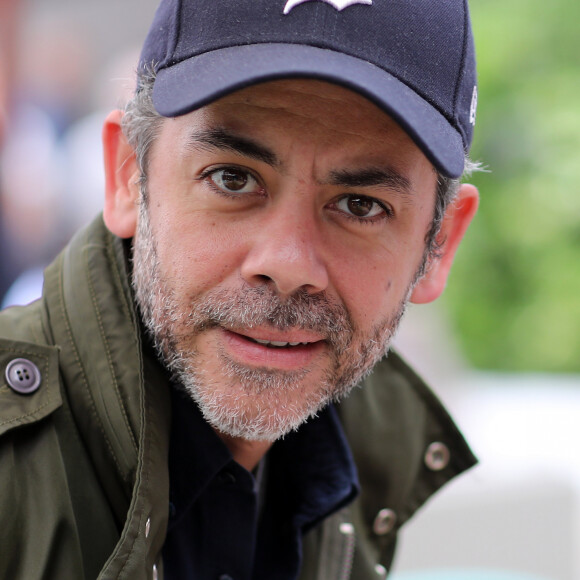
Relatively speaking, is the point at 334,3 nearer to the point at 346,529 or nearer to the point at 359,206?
the point at 359,206

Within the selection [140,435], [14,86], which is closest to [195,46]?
[140,435]

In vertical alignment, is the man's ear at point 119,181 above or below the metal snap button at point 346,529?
above

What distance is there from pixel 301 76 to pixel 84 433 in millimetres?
837

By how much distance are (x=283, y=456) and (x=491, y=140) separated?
23.0 ft

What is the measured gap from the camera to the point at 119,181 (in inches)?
80.6

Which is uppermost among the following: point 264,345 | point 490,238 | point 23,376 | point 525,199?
point 525,199

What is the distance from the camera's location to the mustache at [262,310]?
1723 millimetres

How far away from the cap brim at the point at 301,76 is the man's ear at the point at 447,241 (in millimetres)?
482

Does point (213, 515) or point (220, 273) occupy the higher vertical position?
point (220, 273)

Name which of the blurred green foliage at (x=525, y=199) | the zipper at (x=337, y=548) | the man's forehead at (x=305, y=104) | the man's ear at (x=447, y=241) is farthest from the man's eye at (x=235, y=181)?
the blurred green foliage at (x=525, y=199)

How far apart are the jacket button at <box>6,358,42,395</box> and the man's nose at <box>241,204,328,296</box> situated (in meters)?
0.46

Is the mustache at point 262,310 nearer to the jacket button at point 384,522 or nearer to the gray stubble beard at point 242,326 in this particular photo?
the gray stubble beard at point 242,326

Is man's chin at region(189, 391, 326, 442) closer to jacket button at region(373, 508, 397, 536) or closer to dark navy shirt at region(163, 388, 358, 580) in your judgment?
dark navy shirt at region(163, 388, 358, 580)

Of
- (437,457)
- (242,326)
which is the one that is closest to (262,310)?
(242,326)
